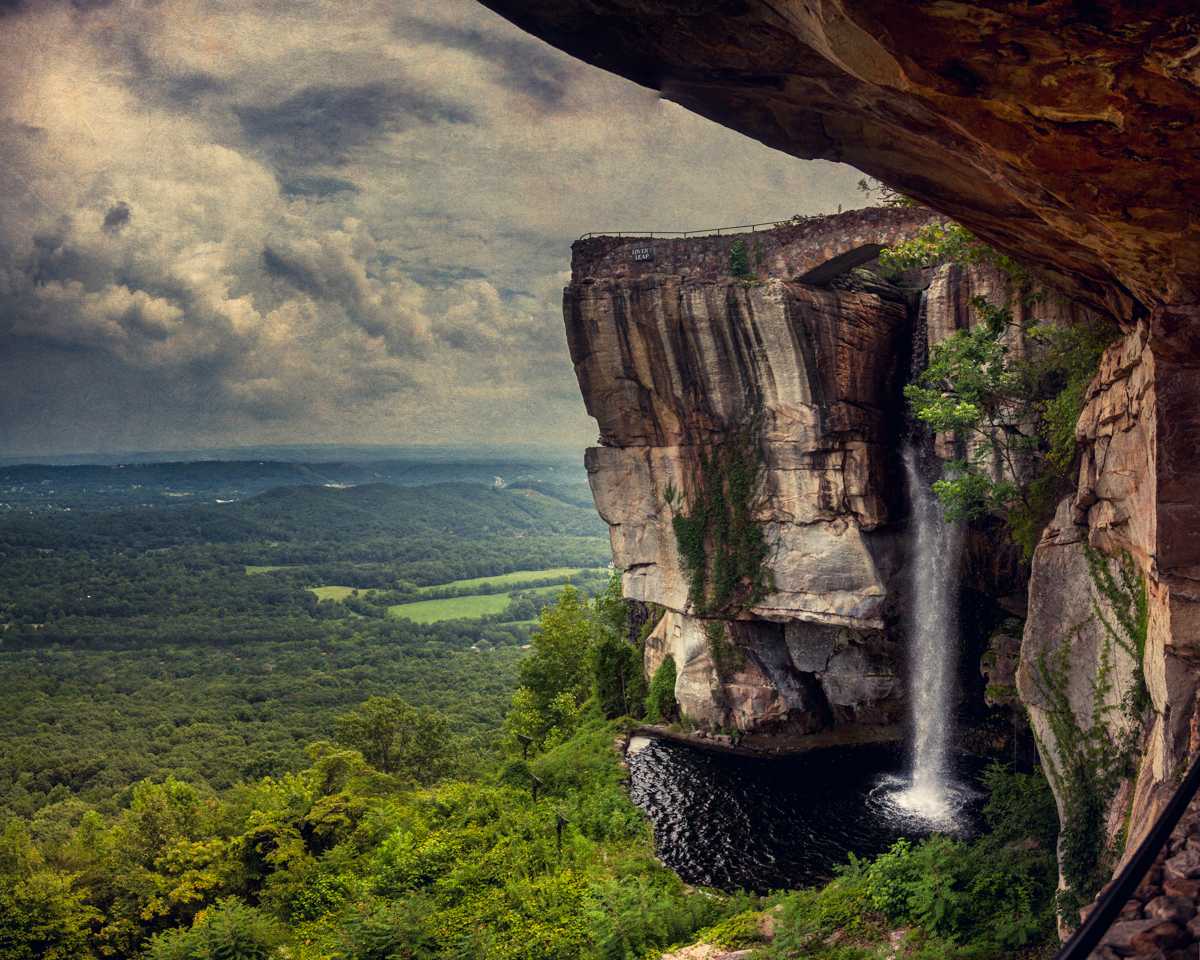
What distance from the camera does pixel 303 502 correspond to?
525 ft

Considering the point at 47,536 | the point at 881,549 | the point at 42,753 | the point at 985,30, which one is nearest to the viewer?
the point at 985,30

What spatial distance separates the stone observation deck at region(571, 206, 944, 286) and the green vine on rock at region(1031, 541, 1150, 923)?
12637 mm

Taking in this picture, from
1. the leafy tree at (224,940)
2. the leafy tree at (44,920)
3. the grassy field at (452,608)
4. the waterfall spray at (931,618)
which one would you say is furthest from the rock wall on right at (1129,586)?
the grassy field at (452,608)

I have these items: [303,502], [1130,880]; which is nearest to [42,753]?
[1130,880]

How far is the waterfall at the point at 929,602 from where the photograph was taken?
2059cm

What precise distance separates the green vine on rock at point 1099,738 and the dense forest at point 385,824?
1.62 meters

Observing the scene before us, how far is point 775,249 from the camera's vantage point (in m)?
20.8

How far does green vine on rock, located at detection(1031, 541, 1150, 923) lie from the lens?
7816mm

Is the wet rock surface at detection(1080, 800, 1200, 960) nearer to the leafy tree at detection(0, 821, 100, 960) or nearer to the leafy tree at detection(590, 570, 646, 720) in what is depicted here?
the leafy tree at detection(0, 821, 100, 960)

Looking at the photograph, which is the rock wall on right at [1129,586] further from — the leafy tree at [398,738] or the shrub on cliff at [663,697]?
the leafy tree at [398,738]

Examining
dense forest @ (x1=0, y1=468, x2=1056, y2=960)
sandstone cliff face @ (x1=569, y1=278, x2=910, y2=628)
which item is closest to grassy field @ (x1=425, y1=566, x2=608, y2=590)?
dense forest @ (x1=0, y1=468, x2=1056, y2=960)

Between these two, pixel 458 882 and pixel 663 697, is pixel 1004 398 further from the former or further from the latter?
pixel 458 882

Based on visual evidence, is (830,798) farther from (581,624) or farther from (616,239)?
(616,239)

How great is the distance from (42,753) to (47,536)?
291 feet
